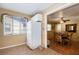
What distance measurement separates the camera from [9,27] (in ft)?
5.58

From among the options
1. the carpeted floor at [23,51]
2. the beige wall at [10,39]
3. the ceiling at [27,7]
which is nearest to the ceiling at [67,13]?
the ceiling at [27,7]

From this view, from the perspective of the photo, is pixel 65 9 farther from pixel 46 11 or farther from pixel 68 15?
pixel 46 11

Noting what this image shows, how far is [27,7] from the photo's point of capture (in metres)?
1.71

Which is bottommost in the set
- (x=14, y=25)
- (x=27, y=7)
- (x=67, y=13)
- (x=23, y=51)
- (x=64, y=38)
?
(x=23, y=51)

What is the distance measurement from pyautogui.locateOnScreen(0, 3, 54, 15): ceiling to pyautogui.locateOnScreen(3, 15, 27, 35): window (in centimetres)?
17

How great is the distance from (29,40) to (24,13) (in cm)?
→ 57

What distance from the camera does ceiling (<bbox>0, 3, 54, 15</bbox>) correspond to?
5.32ft

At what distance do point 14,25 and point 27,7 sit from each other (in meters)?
0.43

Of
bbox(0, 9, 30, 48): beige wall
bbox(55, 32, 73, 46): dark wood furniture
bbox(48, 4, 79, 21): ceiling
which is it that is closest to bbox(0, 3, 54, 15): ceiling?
bbox(0, 9, 30, 48): beige wall

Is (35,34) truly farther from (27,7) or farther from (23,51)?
(27,7)

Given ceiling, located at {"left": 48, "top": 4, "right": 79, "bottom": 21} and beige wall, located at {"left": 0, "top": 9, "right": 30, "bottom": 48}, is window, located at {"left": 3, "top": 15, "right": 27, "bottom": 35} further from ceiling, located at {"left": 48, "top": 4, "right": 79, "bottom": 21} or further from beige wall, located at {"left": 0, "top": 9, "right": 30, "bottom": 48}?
ceiling, located at {"left": 48, "top": 4, "right": 79, "bottom": 21}

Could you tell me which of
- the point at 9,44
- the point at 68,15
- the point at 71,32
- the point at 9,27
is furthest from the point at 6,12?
the point at 71,32

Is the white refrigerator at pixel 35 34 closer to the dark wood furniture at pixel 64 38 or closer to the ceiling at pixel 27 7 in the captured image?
the ceiling at pixel 27 7

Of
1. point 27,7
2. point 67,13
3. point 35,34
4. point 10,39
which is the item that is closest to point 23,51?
point 10,39
